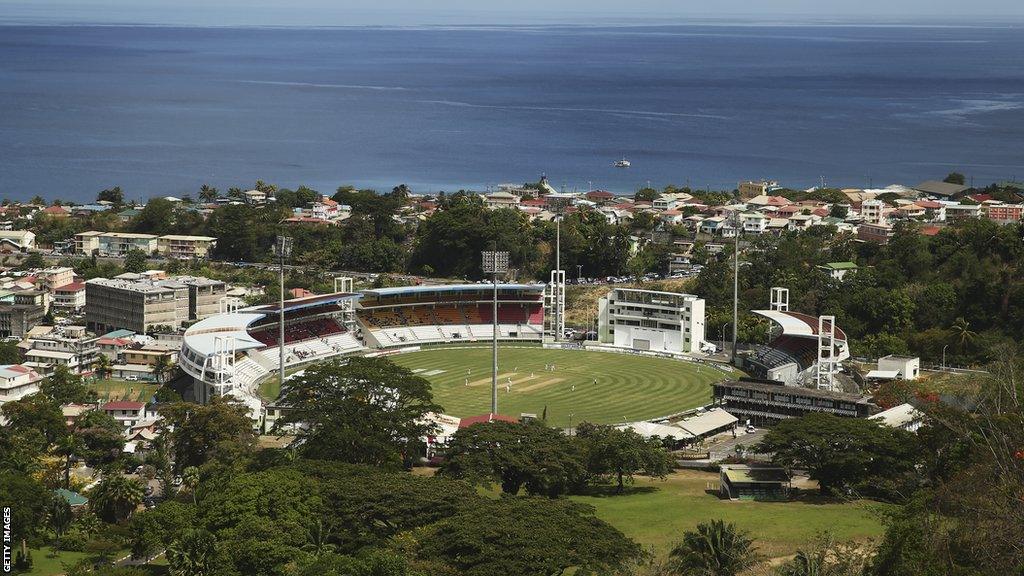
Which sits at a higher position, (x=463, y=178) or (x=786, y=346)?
(x=463, y=178)

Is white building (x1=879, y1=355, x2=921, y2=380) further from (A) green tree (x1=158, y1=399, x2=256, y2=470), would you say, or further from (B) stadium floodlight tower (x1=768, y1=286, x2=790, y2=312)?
(A) green tree (x1=158, y1=399, x2=256, y2=470)

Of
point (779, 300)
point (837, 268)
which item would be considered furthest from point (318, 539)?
point (837, 268)

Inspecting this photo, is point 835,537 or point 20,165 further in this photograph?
point 20,165

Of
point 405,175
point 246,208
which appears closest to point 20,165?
point 405,175

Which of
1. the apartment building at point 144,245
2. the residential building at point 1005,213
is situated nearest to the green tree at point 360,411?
the apartment building at point 144,245

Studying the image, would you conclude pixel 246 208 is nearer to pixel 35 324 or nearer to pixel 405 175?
pixel 35 324

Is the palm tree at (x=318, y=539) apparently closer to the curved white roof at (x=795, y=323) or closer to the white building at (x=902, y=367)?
the white building at (x=902, y=367)

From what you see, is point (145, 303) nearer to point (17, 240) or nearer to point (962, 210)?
point (17, 240)
